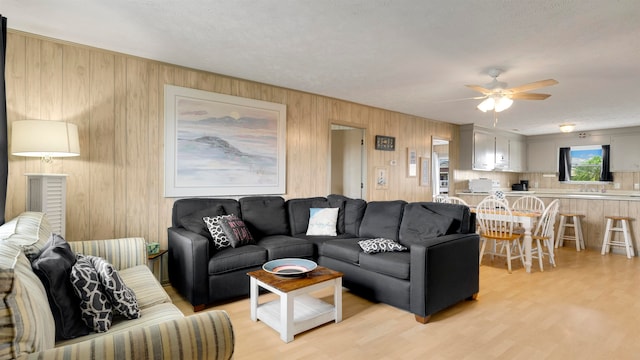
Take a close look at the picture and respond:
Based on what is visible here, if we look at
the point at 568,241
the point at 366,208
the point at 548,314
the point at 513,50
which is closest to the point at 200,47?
the point at 366,208

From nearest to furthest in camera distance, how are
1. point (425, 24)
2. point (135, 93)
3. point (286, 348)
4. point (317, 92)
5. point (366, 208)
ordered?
point (286, 348) < point (425, 24) < point (135, 93) < point (366, 208) < point (317, 92)

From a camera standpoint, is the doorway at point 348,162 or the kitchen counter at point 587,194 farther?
the doorway at point 348,162

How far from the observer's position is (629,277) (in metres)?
4.02

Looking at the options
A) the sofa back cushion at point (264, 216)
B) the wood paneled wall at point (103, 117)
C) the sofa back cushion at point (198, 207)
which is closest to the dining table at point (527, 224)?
Answer: the sofa back cushion at point (264, 216)

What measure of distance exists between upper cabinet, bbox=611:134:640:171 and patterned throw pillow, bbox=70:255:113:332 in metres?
9.55

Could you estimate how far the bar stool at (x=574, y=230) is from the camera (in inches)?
222

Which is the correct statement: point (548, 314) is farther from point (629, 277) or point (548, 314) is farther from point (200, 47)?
point (200, 47)

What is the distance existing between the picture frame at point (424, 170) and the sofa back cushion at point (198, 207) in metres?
4.18

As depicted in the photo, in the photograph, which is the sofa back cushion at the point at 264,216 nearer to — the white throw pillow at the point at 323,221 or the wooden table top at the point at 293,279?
the white throw pillow at the point at 323,221

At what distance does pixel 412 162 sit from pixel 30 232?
228 inches

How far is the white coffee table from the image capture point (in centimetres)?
240

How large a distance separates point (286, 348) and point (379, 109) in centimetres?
451

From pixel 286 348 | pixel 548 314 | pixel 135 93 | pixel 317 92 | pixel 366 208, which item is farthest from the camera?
pixel 317 92

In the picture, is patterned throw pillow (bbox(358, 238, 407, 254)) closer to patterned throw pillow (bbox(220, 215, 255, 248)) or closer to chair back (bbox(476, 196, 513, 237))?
patterned throw pillow (bbox(220, 215, 255, 248))
